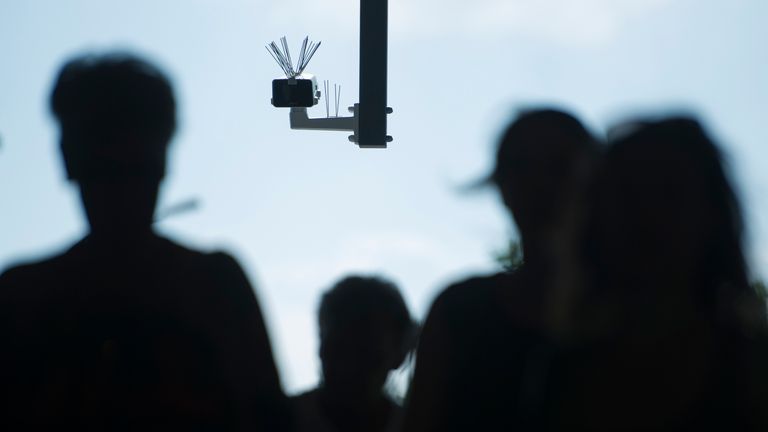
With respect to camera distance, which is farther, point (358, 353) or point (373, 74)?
point (373, 74)

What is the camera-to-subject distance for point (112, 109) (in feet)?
6.44

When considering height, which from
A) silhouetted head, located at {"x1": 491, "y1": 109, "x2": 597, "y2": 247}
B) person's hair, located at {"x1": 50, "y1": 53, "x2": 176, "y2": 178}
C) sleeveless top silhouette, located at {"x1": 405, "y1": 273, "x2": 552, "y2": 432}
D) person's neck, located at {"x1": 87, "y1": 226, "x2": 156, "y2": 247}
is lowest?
sleeveless top silhouette, located at {"x1": 405, "y1": 273, "x2": 552, "y2": 432}

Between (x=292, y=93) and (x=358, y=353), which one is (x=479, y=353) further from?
(x=292, y=93)

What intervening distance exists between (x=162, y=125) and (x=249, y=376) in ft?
1.38

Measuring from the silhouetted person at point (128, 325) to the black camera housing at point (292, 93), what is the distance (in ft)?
27.4

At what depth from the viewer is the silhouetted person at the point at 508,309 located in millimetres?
2174

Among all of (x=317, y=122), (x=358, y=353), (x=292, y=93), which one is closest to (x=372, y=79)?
(x=292, y=93)

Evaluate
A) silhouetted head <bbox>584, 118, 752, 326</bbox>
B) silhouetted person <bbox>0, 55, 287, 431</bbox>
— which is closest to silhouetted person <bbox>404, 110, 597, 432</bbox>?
silhouetted head <bbox>584, 118, 752, 326</bbox>

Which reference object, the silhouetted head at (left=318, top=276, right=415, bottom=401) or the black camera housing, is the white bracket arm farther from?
the silhouetted head at (left=318, top=276, right=415, bottom=401)

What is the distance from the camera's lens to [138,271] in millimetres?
1904

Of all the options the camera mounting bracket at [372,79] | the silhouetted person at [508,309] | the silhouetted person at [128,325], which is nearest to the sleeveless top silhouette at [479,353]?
the silhouetted person at [508,309]

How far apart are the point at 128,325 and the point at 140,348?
4 centimetres

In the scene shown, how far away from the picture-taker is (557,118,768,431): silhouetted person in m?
1.82

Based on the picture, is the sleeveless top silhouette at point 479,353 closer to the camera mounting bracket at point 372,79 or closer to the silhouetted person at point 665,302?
the silhouetted person at point 665,302
